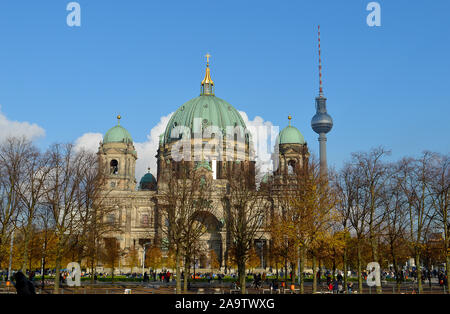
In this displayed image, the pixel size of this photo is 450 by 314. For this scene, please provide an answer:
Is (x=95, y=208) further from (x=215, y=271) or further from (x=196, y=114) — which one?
(x=196, y=114)

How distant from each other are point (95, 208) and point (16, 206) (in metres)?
6.51

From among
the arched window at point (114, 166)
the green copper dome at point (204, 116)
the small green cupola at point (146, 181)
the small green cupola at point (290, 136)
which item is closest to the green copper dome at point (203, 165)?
the green copper dome at point (204, 116)

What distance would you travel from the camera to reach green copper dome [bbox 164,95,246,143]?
128 m

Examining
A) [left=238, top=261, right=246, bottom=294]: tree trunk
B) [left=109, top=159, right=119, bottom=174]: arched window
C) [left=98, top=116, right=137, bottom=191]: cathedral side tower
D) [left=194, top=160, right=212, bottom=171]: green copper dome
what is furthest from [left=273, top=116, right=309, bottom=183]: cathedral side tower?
[left=238, top=261, right=246, bottom=294]: tree trunk

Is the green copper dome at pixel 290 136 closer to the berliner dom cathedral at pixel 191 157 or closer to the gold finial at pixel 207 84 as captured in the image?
the berliner dom cathedral at pixel 191 157

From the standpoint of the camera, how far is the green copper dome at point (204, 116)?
12805cm

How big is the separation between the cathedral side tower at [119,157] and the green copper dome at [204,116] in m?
12.4

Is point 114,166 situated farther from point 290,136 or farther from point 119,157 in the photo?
point 290,136

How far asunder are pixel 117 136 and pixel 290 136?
39.5 m

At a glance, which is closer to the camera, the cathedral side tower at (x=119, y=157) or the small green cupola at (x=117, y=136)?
the cathedral side tower at (x=119, y=157)

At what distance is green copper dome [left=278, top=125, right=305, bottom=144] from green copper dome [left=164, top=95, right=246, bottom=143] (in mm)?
13922

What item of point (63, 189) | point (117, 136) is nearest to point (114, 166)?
point (117, 136)

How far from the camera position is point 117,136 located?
120688mm
